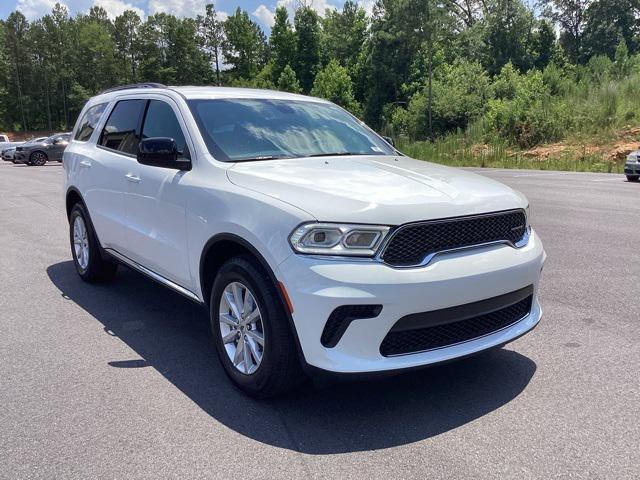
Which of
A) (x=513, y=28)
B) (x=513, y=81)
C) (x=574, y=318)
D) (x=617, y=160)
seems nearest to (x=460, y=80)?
(x=513, y=81)

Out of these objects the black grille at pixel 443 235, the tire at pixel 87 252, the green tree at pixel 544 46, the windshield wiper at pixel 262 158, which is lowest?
the tire at pixel 87 252

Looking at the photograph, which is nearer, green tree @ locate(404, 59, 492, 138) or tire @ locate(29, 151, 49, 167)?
tire @ locate(29, 151, 49, 167)

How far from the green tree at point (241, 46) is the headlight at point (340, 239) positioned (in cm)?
10317

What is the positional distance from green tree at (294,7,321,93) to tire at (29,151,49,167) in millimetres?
59973

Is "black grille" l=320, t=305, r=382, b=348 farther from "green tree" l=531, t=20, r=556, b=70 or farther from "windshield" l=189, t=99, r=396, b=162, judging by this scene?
"green tree" l=531, t=20, r=556, b=70

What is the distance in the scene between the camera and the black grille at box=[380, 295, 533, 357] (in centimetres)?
312

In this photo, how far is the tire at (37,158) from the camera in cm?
3262

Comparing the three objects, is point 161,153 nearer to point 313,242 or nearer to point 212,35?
point 313,242

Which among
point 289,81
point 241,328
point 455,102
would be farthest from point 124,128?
point 289,81

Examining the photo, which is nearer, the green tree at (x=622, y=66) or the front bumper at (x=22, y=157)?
the front bumper at (x=22, y=157)

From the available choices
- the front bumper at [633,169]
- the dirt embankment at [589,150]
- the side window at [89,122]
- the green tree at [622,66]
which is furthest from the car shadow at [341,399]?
the green tree at [622,66]

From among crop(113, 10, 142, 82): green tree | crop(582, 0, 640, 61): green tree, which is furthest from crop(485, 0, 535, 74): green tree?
crop(113, 10, 142, 82): green tree

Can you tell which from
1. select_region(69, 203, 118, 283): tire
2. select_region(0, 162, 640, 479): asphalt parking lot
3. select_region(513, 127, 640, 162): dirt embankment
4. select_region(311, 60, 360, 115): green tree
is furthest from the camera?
select_region(311, 60, 360, 115): green tree

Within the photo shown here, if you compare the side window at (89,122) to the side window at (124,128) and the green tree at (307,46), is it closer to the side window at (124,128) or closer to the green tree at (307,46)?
the side window at (124,128)
